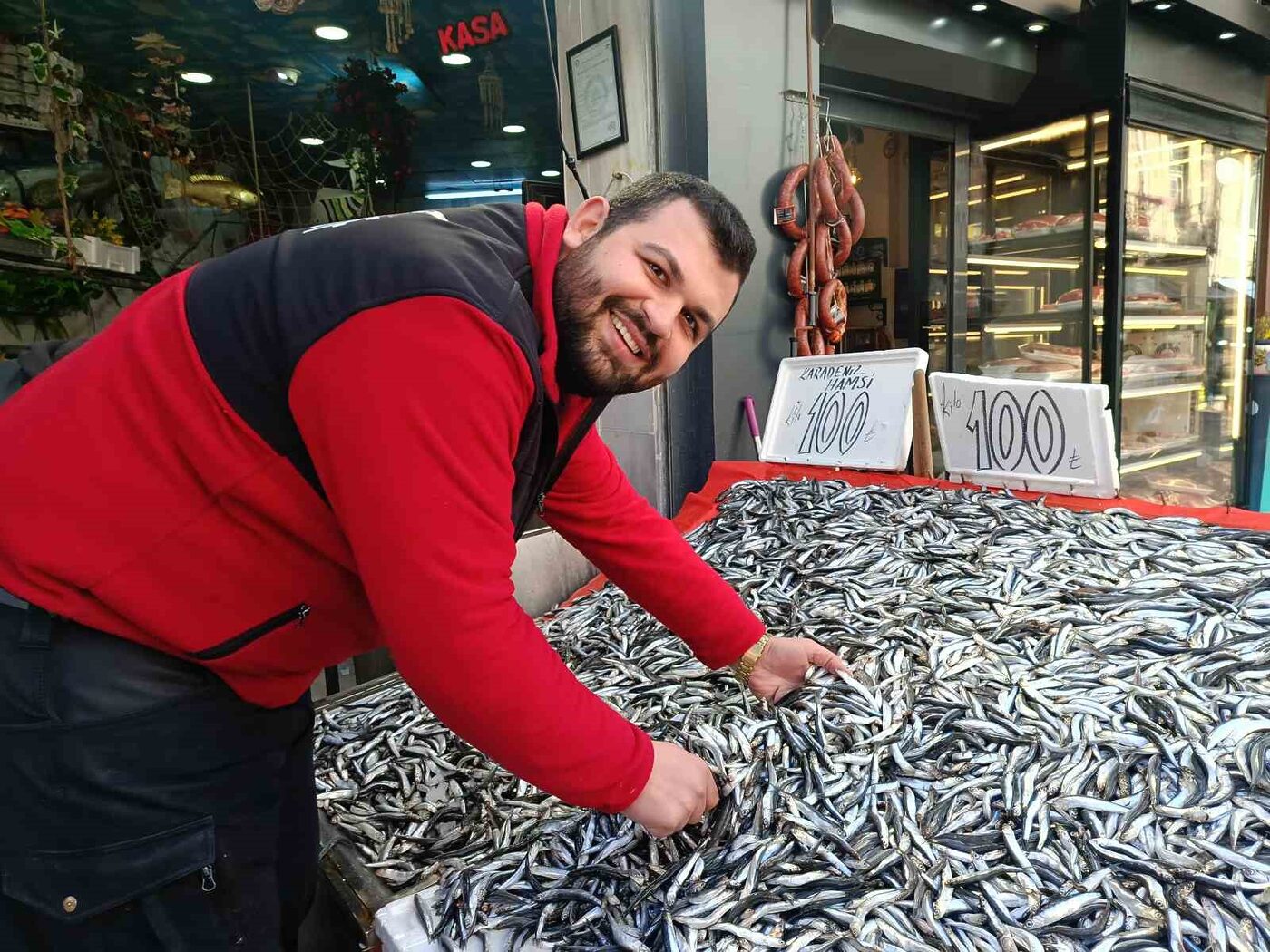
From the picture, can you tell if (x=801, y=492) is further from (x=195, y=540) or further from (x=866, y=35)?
(x=866, y=35)

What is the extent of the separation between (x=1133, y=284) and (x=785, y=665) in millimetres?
6279

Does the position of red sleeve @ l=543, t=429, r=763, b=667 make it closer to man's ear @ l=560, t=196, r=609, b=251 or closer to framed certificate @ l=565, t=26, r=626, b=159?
man's ear @ l=560, t=196, r=609, b=251

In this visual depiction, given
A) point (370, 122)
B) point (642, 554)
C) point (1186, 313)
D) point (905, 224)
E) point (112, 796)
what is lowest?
point (112, 796)

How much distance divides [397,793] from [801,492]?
2.22 meters

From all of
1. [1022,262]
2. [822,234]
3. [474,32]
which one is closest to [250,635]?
[822,234]

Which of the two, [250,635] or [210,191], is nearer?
[250,635]

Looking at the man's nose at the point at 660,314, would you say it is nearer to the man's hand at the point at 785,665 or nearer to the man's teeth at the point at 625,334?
the man's teeth at the point at 625,334

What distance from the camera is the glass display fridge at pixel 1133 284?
243 inches

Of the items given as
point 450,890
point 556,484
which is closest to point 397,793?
point 450,890

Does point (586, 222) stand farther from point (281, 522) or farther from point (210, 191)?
point (210, 191)

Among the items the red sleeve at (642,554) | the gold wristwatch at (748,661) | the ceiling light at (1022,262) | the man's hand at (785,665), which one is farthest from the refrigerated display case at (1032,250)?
the red sleeve at (642,554)

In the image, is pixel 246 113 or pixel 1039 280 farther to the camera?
pixel 246 113

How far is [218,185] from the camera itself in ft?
21.6

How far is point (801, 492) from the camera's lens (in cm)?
362
